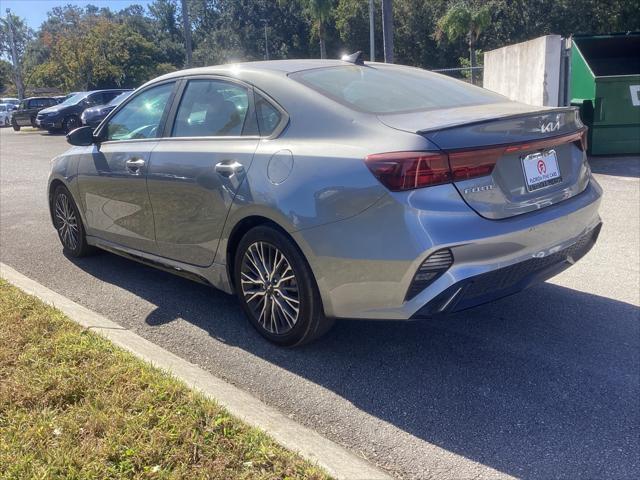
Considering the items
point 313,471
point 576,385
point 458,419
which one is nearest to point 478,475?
point 458,419

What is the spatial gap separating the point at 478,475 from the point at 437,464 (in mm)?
178

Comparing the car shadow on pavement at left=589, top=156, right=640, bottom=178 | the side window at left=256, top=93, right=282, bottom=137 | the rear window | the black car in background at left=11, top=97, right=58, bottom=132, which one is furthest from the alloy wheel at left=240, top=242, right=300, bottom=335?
the black car in background at left=11, top=97, right=58, bottom=132

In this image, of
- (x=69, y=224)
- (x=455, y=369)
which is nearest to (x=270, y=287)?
(x=455, y=369)

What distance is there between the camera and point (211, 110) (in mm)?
4164

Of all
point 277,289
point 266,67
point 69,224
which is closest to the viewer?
point 277,289

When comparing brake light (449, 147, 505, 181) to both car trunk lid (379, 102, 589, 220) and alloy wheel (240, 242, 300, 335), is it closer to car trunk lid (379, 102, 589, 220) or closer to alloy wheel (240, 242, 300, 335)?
car trunk lid (379, 102, 589, 220)

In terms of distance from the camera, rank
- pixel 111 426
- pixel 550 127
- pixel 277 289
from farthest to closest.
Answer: pixel 277 289, pixel 550 127, pixel 111 426

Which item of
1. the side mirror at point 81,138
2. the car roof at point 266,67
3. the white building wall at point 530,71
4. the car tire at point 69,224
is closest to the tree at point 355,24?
the white building wall at point 530,71

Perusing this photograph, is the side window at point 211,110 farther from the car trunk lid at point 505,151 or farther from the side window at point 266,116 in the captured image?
the car trunk lid at point 505,151

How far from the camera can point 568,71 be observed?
35.2 ft

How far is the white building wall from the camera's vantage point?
10.8m

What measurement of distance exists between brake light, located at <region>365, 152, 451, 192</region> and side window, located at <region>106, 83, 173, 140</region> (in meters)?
2.14

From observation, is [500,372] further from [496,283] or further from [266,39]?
[266,39]

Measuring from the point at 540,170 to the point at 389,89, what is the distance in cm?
105
